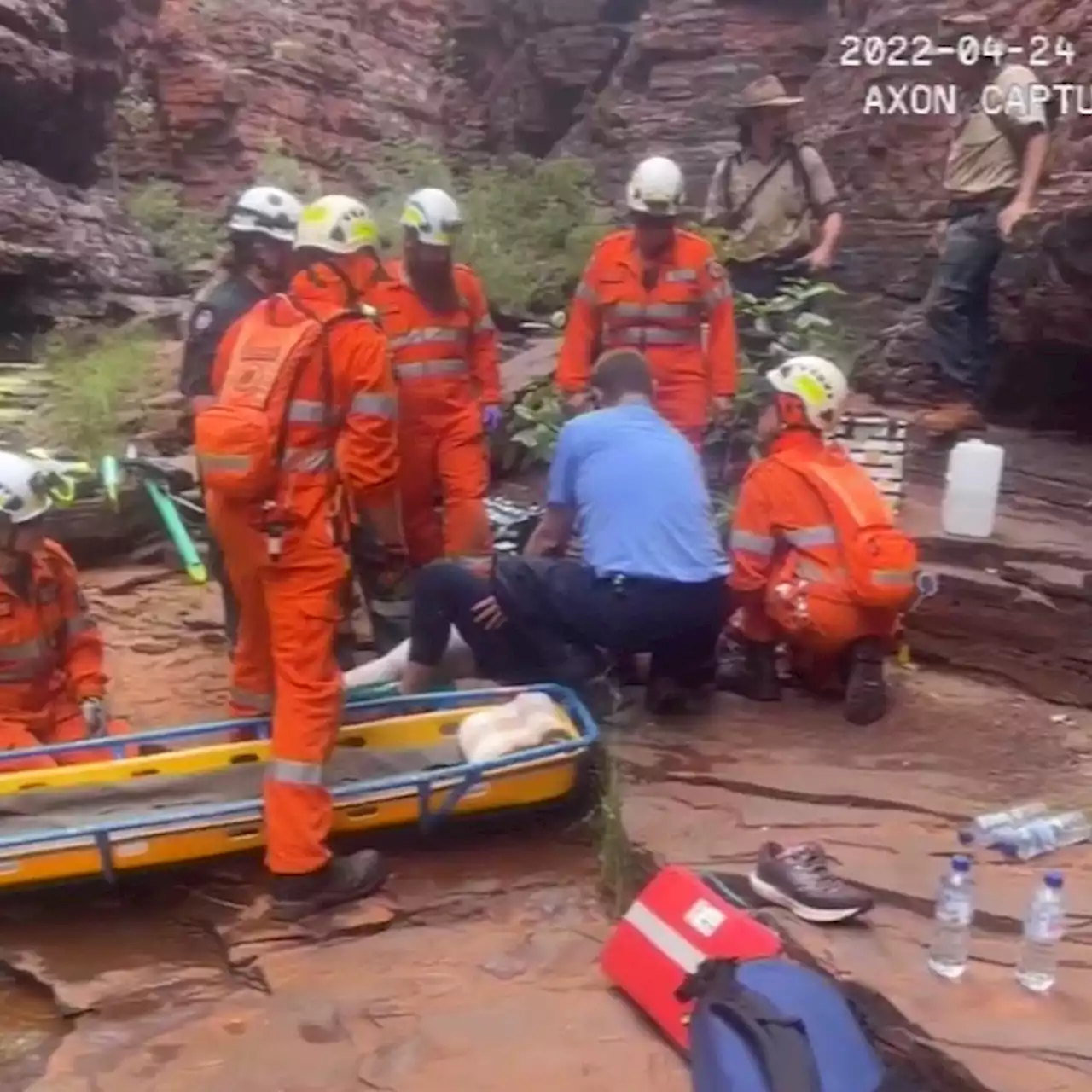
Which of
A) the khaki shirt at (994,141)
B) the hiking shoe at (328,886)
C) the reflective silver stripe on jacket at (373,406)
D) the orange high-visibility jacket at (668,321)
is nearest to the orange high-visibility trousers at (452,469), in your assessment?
the orange high-visibility jacket at (668,321)

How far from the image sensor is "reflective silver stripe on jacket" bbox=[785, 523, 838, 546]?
4.66m

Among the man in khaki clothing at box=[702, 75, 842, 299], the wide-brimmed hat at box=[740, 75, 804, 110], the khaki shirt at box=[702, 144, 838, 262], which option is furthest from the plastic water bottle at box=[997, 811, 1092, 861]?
the wide-brimmed hat at box=[740, 75, 804, 110]

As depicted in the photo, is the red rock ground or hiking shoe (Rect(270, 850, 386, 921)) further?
hiking shoe (Rect(270, 850, 386, 921))

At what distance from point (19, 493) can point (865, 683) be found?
9.10 ft

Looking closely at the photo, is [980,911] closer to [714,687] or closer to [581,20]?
[714,687]

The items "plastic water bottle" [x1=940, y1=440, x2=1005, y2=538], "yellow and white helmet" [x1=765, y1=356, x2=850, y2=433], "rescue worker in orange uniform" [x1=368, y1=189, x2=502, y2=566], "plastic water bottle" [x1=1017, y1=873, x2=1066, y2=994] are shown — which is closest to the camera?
"plastic water bottle" [x1=1017, y1=873, x2=1066, y2=994]

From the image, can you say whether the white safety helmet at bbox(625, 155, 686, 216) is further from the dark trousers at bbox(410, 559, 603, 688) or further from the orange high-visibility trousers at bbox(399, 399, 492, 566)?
the dark trousers at bbox(410, 559, 603, 688)

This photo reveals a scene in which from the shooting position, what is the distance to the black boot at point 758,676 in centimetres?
498

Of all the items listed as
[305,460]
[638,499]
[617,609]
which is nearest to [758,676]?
[617,609]

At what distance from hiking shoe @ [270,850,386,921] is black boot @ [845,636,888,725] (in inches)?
67.2

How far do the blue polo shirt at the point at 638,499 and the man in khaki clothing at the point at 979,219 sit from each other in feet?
8.54

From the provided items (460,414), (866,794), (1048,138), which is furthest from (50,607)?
(1048,138)

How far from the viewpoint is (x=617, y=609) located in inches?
177

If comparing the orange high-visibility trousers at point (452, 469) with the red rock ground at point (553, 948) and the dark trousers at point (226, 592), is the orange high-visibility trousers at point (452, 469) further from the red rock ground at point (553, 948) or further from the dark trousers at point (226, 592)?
the red rock ground at point (553, 948)
